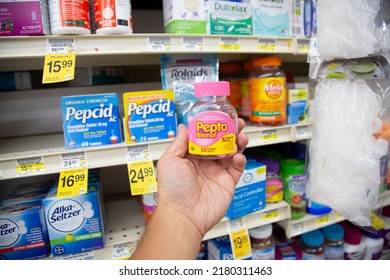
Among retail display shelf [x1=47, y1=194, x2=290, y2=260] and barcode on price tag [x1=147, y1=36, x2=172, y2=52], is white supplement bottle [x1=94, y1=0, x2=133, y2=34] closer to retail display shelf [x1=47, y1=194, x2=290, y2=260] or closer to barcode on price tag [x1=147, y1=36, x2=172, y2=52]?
barcode on price tag [x1=147, y1=36, x2=172, y2=52]

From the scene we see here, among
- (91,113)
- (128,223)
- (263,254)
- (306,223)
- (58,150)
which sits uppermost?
(91,113)

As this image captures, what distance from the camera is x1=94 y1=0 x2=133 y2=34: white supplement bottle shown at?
81cm

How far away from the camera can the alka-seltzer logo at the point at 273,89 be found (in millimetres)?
1069

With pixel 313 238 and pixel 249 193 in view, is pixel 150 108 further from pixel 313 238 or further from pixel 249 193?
pixel 313 238

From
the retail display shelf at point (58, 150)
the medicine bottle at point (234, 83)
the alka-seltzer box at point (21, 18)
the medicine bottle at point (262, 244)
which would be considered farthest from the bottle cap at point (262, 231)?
the alka-seltzer box at point (21, 18)

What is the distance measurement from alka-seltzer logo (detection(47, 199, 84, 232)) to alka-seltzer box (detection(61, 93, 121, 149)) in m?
0.21

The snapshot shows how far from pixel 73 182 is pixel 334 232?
140 centimetres

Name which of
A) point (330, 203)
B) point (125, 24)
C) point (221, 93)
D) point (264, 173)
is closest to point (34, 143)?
point (125, 24)

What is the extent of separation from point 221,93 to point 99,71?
82 cm

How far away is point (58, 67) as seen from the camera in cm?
81

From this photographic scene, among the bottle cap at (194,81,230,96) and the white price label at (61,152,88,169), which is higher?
the bottle cap at (194,81,230,96)

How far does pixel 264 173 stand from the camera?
1166mm

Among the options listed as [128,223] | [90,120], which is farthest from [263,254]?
[90,120]

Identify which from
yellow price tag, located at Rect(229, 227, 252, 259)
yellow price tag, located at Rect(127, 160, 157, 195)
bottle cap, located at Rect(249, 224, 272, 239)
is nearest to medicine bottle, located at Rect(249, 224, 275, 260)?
bottle cap, located at Rect(249, 224, 272, 239)
